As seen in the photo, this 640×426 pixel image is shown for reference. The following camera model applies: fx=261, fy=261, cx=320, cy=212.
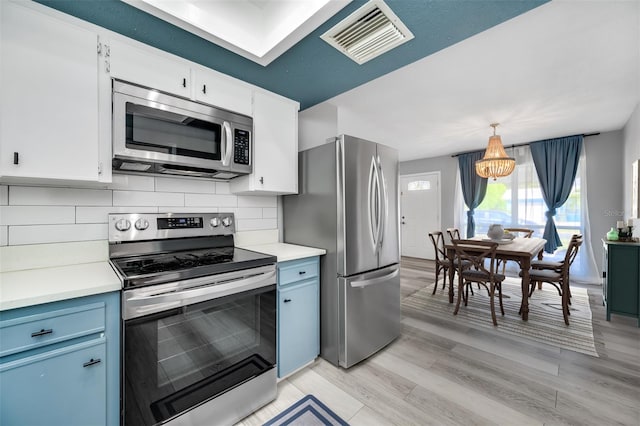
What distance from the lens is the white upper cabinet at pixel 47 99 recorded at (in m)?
1.18

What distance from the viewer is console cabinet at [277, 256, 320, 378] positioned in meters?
1.86

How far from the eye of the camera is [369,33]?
1550 millimetres

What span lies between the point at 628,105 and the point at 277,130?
4.25 m

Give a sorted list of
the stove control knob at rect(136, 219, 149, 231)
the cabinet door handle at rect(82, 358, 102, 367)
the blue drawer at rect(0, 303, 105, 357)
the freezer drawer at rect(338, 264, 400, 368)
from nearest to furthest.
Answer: the blue drawer at rect(0, 303, 105, 357)
the cabinet door handle at rect(82, 358, 102, 367)
the stove control knob at rect(136, 219, 149, 231)
the freezer drawer at rect(338, 264, 400, 368)

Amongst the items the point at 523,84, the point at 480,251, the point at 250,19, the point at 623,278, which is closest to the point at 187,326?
the point at 250,19

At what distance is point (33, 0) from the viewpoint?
50.2 inches

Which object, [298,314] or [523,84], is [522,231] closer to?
[523,84]

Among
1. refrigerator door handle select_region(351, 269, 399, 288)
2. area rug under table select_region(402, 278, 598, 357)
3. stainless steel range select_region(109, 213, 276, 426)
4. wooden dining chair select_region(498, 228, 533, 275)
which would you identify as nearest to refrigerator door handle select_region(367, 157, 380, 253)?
refrigerator door handle select_region(351, 269, 399, 288)

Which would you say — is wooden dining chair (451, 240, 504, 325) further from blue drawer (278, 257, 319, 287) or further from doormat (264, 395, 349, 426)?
doormat (264, 395, 349, 426)

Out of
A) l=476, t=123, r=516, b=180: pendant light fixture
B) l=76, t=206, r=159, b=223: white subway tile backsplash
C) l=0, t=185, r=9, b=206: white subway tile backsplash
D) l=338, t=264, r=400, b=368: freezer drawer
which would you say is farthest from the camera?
l=476, t=123, r=516, b=180: pendant light fixture

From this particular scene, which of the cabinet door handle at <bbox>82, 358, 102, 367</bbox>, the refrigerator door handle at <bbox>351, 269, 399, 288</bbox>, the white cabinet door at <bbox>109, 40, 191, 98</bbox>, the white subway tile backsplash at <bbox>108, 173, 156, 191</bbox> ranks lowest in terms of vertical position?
the cabinet door handle at <bbox>82, 358, 102, 367</bbox>

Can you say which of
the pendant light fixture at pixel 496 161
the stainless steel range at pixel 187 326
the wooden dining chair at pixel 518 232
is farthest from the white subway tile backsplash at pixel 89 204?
the wooden dining chair at pixel 518 232

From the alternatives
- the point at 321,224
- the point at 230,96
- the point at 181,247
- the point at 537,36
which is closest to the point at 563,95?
the point at 537,36

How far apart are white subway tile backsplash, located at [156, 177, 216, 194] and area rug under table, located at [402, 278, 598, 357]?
2.72 metres
